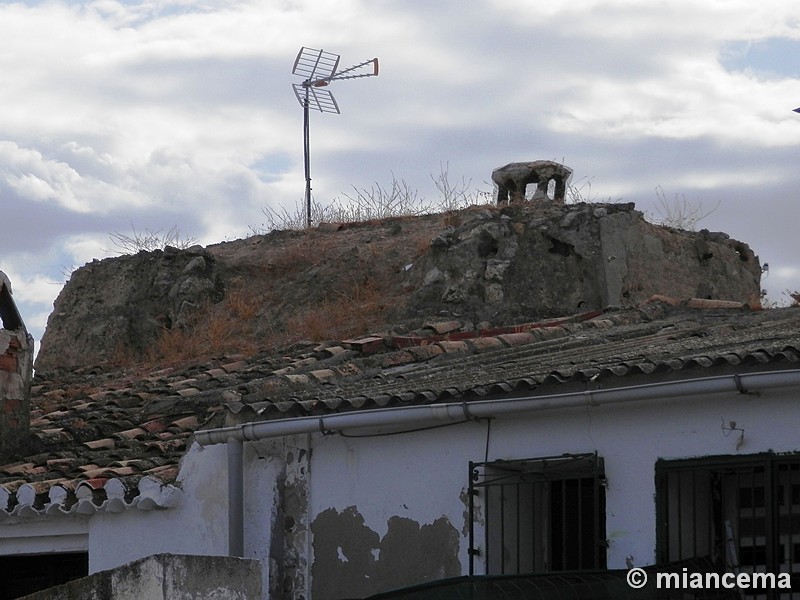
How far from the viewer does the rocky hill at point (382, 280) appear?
16.0 m

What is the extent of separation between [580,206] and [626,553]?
8897mm

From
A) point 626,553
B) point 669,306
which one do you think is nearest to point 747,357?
point 626,553

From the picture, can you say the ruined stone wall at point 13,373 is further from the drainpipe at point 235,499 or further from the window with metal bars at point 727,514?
the window with metal bars at point 727,514

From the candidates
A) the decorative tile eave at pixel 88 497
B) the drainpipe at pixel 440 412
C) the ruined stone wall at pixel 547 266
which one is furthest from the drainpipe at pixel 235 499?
the ruined stone wall at pixel 547 266

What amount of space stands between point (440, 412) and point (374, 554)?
3.90ft

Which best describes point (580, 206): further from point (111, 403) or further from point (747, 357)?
point (747, 357)

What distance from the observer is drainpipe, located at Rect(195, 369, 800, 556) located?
7762 millimetres

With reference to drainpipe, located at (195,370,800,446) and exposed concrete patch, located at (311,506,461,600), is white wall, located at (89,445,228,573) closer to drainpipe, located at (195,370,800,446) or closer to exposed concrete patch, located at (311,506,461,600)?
drainpipe, located at (195,370,800,446)

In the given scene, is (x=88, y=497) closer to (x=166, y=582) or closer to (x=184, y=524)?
(x=184, y=524)

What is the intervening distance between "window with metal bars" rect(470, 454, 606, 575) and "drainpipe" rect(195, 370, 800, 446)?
0.39 m

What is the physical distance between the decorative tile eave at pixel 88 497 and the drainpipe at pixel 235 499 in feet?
1.50

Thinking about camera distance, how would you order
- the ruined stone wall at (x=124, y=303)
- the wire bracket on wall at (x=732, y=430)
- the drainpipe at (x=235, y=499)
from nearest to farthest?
1. the wire bracket on wall at (x=732, y=430)
2. the drainpipe at (x=235, y=499)
3. the ruined stone wall at (x=124, y=303)

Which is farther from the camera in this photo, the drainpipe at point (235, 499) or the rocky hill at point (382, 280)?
the rocky hill at point (382, 280)

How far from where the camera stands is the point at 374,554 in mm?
9180
